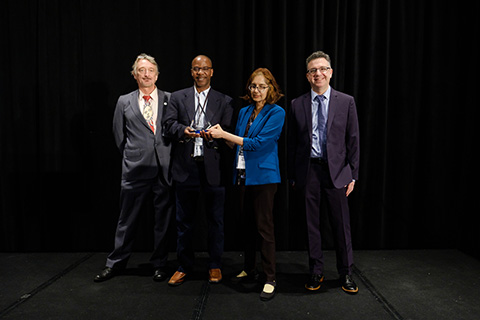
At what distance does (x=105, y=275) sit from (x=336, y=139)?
6.91ft

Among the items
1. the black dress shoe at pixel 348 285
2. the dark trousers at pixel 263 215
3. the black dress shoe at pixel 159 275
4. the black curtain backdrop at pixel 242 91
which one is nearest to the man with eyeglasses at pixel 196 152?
the black dress shoe at pixel 159 275

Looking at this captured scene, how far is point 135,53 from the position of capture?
3574 millimetres

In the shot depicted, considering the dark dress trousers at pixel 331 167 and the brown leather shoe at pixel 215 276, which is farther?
the brown leather shoe at pixel 215 276

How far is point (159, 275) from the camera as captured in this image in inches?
114

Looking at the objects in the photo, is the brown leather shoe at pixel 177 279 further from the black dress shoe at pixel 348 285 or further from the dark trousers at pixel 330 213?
the black dress shoe at pixel 348 285

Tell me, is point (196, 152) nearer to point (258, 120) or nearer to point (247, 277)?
point (258, 120)

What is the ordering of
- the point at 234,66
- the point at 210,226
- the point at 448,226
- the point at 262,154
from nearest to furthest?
1. the point at 262,154
2. the point at 210,226
3. the point at 234,66
4. the point at 448,226

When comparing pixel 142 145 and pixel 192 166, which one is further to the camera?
pixel 142 145

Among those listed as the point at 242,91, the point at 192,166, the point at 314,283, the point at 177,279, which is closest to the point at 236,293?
the point at 177,279

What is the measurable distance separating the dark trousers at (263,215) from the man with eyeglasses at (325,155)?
0.30 metres

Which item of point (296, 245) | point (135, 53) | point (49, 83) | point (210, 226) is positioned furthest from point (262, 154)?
point (49, 83)

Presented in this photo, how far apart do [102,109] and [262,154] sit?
1920 millimetres

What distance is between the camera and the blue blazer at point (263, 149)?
248 centimetres

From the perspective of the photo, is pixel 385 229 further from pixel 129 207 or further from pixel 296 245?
pixel 129 207
